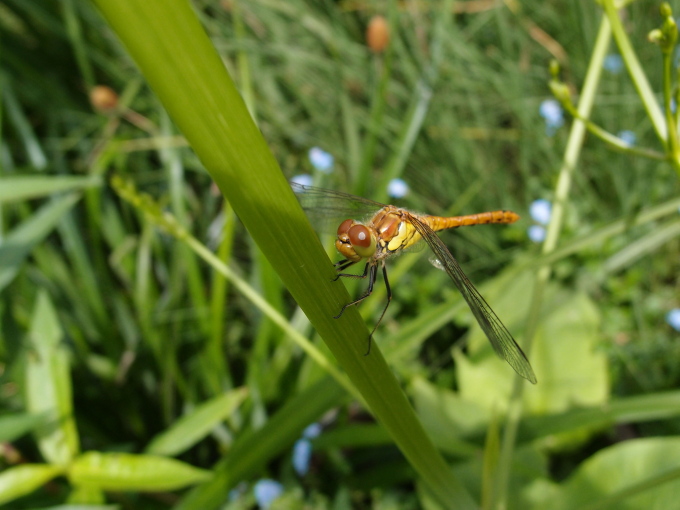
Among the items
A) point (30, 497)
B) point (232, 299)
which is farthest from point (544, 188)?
point (30, 497)

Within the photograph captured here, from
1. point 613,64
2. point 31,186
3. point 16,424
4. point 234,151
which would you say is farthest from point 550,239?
point 613,64

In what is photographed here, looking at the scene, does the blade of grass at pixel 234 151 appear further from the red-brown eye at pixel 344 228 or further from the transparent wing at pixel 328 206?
the transparent wing at pixel 328 206

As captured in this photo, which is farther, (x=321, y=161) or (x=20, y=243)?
(x=321, y=161)

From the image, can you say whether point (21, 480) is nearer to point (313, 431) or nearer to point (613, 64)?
point (313, 431)

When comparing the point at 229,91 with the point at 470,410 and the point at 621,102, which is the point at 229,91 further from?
the point at 621,102

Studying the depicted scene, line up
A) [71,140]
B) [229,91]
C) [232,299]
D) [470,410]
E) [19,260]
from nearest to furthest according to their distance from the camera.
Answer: [229,91] → [19,260] → [470,410] → [232,299] → [71,140]

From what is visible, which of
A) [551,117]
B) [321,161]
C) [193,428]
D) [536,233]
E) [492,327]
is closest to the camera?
[492,327]
